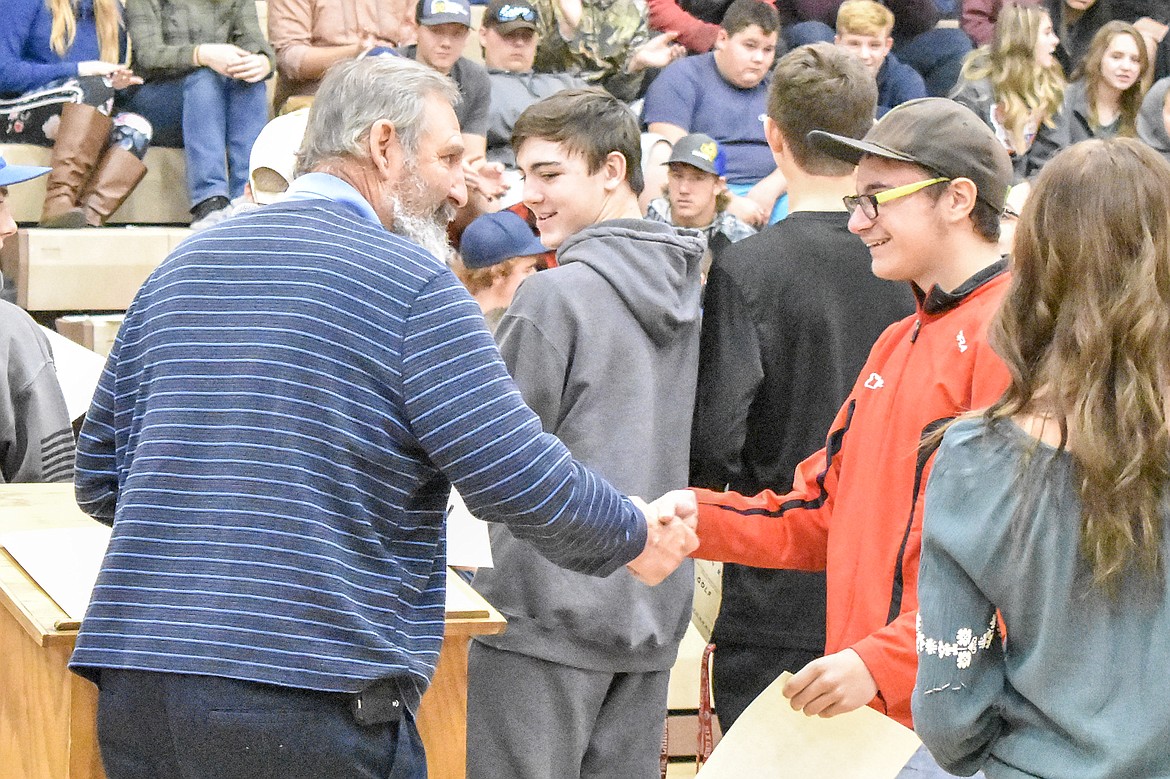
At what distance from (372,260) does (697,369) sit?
1.24 m

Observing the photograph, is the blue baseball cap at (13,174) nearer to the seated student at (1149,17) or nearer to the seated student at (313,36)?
the seated student at (313,36)

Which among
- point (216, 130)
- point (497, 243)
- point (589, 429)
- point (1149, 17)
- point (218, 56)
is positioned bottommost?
point (216, 130)

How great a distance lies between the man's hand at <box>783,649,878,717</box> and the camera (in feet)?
7.48

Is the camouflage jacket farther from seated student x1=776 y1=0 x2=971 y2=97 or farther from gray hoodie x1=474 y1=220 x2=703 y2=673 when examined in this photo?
gray hoodie x1=474 y1=220 x2=703 y2=673

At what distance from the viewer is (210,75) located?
6637 millimetres

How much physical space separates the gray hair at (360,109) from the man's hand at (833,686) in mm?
978

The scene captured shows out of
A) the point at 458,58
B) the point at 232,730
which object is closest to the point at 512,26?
the point at 458,58

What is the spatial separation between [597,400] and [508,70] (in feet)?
13.9

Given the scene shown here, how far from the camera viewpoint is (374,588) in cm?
206

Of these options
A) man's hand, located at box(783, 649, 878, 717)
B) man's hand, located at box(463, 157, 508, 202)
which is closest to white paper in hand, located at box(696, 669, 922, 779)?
man's hand, located at box(783, 649, 878, 717)

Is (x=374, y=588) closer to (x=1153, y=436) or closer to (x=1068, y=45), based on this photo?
(x=1153, y=436)

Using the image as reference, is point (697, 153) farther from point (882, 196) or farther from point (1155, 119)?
point (882, 196)

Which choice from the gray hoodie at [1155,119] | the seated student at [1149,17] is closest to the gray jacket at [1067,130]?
the gray hoodie at [1155,119]

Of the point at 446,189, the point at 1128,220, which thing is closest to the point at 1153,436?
the point at 1128,220
